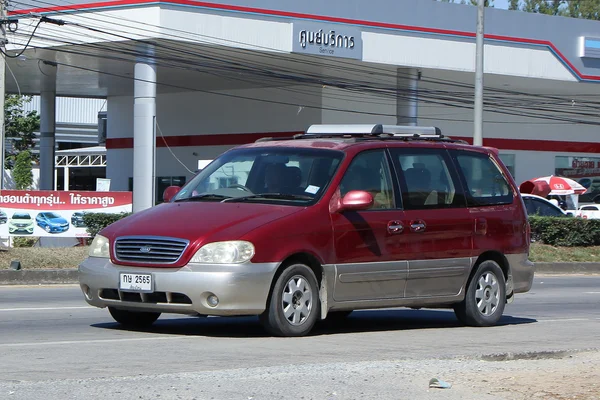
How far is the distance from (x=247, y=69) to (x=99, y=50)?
511 centimetres

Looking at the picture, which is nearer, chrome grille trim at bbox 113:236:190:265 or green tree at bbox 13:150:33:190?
chrome grille trim at bbox 113:236:190:265

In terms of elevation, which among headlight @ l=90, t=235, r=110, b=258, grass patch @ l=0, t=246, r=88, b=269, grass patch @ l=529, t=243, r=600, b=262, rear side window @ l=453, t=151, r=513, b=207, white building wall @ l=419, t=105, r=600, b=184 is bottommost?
grass patch @ l=529, t=243, r=600, b=262

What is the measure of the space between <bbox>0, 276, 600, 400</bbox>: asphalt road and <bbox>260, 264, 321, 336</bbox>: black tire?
14 centimetres

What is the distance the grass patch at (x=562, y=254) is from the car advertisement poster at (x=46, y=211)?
34.0 feet

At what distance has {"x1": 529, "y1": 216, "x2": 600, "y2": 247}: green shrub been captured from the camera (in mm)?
27312

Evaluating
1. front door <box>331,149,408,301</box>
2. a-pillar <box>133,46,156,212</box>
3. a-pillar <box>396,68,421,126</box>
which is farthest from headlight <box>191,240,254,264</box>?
a-pillar <box>396,68,421,126</box>

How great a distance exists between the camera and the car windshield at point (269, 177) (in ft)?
32.5

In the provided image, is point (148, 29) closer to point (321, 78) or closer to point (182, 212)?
point (321, 78)

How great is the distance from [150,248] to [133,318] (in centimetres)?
130

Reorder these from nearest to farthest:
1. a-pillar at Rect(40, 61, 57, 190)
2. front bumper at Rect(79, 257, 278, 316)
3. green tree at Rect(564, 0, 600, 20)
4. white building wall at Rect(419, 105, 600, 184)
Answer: front bumper at Rect(79, 257, 278, 316)
white building wall at Rect(419, 105, 600, 184)
a-pillar at Rect(40, 61, 57, 190)
green tree at Rect(564, 0, 600, 20)

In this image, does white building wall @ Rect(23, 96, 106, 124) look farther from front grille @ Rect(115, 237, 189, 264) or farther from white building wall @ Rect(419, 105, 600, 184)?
front grille @ Rect(115, 237, 189, 264)

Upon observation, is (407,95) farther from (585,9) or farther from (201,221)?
(585,9)

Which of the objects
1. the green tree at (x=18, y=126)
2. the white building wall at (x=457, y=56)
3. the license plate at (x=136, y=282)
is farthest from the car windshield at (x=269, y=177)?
the green tree at (x=18, y=126)

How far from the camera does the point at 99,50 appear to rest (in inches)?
1312
